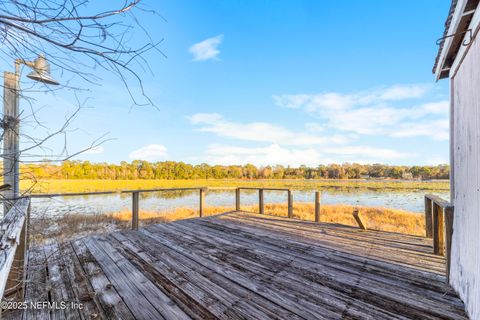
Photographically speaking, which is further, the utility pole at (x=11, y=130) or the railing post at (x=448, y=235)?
the railing post at (x=448, y=235)

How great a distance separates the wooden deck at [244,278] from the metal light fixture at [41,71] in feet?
4.22

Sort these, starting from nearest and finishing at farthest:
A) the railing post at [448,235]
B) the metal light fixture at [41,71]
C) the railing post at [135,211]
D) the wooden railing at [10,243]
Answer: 1. the wooden railing at [10,243]
2. the metal light fixture at [41,71]
3. the railing post at [448,235]
4. the railing post at [135,211]

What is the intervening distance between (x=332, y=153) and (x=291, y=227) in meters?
36.1

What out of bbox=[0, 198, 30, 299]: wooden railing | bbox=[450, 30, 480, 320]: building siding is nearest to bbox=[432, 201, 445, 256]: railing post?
bbox=[450, 30, 480, 320]: building siding

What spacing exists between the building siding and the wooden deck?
210 mm

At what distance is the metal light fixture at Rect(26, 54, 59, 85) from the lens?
3.34ft

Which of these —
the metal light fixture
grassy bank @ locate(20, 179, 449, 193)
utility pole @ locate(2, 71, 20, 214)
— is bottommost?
grassy bank @ locate(20, 179, 449, 193)

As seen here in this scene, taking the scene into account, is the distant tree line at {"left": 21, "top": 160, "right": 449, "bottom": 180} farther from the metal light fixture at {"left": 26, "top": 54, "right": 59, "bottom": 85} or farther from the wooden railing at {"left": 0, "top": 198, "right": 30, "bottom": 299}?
the metal light fixture at {"left": 26, "top": 54, "right": 59, "bottom": 85}

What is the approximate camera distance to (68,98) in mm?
1174

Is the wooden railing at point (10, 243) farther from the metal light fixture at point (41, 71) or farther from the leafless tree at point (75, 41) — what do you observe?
the metal light fixture at point (41, 71)

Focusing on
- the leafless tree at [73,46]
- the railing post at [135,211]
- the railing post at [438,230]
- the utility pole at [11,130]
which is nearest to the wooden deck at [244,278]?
the railing post at [438,230]

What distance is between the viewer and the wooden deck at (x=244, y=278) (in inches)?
62.5

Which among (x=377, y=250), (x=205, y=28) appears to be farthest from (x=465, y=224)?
(x=205, y=28)

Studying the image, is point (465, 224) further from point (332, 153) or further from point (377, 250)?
point (332, 153)
